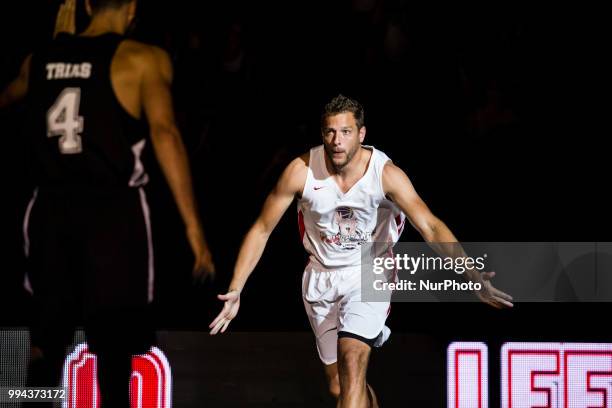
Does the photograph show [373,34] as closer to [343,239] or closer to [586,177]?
[586,177]

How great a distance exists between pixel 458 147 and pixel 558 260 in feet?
3.53

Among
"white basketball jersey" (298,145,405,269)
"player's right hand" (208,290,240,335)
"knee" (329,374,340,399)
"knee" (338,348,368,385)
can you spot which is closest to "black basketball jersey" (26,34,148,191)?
"player's right hand" (208,290,240,335)

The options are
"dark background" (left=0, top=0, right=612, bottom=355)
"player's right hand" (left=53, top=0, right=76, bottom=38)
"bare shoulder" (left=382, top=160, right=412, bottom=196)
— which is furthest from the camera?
"dark background" (left=0, top=0, right=612, bottom=355)

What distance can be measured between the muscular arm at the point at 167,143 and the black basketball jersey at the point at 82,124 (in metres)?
0.13

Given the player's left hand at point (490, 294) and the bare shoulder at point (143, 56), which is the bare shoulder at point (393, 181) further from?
the bare shoulder at point (143, 56)

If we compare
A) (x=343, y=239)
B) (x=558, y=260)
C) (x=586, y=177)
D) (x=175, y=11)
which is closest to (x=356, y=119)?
(x=343, y=239)

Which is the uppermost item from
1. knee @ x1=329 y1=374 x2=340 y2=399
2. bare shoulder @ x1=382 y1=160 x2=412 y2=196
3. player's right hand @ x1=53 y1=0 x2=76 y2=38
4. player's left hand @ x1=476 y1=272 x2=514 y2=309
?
player's right hand @ x1=53 y1=0 x2=76 y2=38

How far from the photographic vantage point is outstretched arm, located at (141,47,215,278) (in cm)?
396

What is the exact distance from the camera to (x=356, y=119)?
4.62m

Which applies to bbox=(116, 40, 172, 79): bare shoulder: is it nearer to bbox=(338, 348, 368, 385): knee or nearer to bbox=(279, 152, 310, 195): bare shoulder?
bbox=(279, 152, 310, 195): bare shoulder

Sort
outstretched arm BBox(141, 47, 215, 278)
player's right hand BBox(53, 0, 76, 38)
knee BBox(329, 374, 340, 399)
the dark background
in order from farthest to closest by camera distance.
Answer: the dark background
knee BBox(329, 374, 340, 399)
player's right hand BBox(53, 0, 76, 38)
outstretched arm BBox(141, 47, 215, 278)

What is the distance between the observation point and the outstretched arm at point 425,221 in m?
4.53

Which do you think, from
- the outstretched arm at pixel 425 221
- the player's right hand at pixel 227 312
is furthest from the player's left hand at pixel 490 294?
the player's right hand at pixel 227 312

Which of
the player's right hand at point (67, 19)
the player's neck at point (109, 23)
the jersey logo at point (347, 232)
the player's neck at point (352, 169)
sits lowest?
the jersey logo at point (347, 232)
